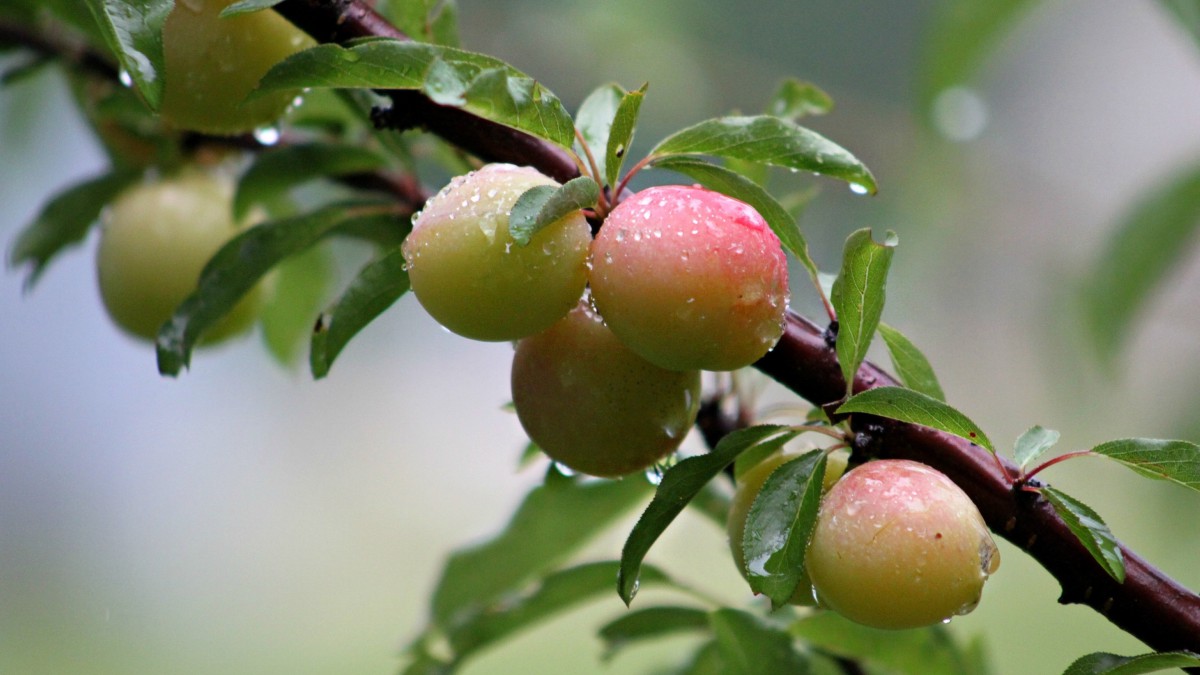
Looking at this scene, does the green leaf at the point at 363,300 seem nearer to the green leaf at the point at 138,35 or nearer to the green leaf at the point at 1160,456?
the green leaf at the point at 138,35

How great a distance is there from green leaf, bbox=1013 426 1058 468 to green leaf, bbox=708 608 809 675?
0.19 m

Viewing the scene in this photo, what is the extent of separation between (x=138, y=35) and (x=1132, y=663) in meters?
0.40

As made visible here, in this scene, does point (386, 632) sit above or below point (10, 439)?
above

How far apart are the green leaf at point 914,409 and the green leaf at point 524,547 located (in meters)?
0.33

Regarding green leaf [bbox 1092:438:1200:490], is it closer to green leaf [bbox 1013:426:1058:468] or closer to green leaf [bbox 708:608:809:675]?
green leaf [bbox 1013:426:1058:468]

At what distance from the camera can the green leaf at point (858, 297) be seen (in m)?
0.37

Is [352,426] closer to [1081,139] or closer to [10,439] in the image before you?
[10,439]

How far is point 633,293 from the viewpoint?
35 centimetres

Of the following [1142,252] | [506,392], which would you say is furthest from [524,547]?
[506,392]

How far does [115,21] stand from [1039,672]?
192 cm

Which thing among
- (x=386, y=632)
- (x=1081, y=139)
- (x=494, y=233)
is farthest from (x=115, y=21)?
(x=1081, y=139)

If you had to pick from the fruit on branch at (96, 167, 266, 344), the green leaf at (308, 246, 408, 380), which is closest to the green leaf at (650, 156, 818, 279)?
the green leaf at (308, 246, 408, 380)

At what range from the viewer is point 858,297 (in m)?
0.38

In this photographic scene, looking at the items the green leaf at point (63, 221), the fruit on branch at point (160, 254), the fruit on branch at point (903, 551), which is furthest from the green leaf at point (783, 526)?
the green leaf at point (63, 221)
